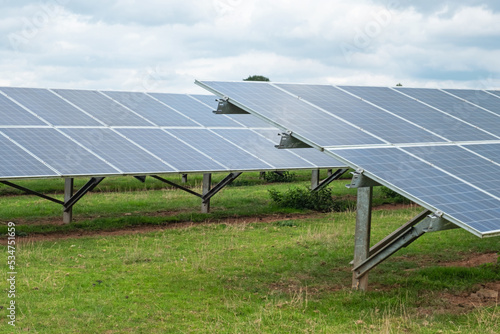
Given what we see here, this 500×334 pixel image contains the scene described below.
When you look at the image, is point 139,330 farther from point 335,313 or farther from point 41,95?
point 41,95

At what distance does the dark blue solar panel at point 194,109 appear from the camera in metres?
23.2

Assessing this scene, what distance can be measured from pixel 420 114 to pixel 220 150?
25.9 feet

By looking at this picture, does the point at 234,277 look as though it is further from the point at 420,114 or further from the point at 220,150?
the point at 220,150

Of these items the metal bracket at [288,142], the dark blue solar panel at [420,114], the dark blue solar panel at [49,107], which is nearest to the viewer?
the metal bracket at [288,142]

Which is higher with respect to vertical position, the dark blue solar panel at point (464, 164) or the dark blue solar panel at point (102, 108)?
the dark blue solar panel at point (102, 108)

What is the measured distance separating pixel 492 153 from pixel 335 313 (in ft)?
16.8

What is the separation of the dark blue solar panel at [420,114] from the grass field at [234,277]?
9.58 ft

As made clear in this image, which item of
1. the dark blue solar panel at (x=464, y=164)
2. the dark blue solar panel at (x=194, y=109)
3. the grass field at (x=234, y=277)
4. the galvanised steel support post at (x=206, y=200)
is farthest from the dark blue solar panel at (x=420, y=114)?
the dark blue solar panel at (x=194, y=109)

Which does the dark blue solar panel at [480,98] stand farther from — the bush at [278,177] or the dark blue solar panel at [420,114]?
the bush at [278,177]

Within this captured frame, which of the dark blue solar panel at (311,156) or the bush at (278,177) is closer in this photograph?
the dark blue solar panel at (311,156)

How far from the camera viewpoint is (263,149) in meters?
22.1

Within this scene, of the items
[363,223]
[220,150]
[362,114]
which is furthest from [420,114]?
[220,150]

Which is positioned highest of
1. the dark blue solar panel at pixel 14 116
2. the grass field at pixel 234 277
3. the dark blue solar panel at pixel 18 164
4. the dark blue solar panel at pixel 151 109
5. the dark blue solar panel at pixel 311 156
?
the dark blue solar panel at pixel 151 109

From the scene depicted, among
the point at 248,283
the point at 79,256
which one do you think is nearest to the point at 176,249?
the point at 79,256
